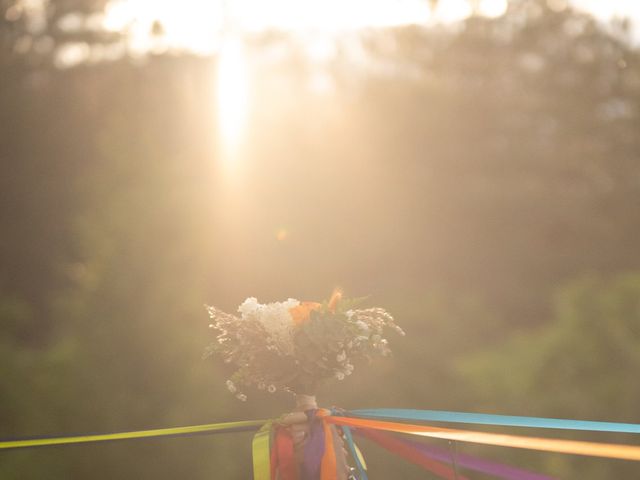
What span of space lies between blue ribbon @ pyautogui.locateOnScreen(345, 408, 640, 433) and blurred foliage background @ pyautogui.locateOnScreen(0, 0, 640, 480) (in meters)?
4.60

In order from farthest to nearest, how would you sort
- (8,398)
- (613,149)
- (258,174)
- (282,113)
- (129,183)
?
(613,149)
(282,113)
(258,174)
(129,183)
(8,398)

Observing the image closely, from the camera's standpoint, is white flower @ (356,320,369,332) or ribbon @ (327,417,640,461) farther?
white flower @ (356,320,369,332)

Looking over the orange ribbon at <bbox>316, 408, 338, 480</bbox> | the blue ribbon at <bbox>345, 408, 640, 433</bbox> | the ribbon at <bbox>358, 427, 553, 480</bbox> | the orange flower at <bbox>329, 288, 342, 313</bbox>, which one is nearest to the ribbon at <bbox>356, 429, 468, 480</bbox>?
the ribbon at <bbox>358, 427, 553, 480</bbox>

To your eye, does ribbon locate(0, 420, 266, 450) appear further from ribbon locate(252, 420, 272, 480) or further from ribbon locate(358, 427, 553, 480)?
ribbon locate(358, 427, 553, 480)

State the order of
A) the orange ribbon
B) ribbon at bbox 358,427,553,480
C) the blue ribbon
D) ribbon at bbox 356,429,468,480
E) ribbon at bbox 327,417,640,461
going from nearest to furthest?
ribbon at bbox 327,417,640,461 → the blue ribbon → the orange ribbon → ribbon at bbox 358,427,553,480 → ribbon at bbox 356,429,468,480

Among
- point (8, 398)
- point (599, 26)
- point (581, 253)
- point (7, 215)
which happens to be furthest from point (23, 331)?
point (599, 26)

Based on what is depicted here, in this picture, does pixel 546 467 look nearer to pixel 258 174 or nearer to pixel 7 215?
pixel 258 174

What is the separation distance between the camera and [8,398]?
25.3 ft

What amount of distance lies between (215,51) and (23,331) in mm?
7565

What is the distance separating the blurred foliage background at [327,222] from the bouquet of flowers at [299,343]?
15.0ft

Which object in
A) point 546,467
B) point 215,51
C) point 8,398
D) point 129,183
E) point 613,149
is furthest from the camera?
point 613,149

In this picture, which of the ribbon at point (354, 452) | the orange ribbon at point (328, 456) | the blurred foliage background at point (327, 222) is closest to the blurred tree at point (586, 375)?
the blurred foliage background at point (327, 222)

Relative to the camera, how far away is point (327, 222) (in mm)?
17609

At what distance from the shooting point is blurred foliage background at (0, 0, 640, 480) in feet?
25.1
